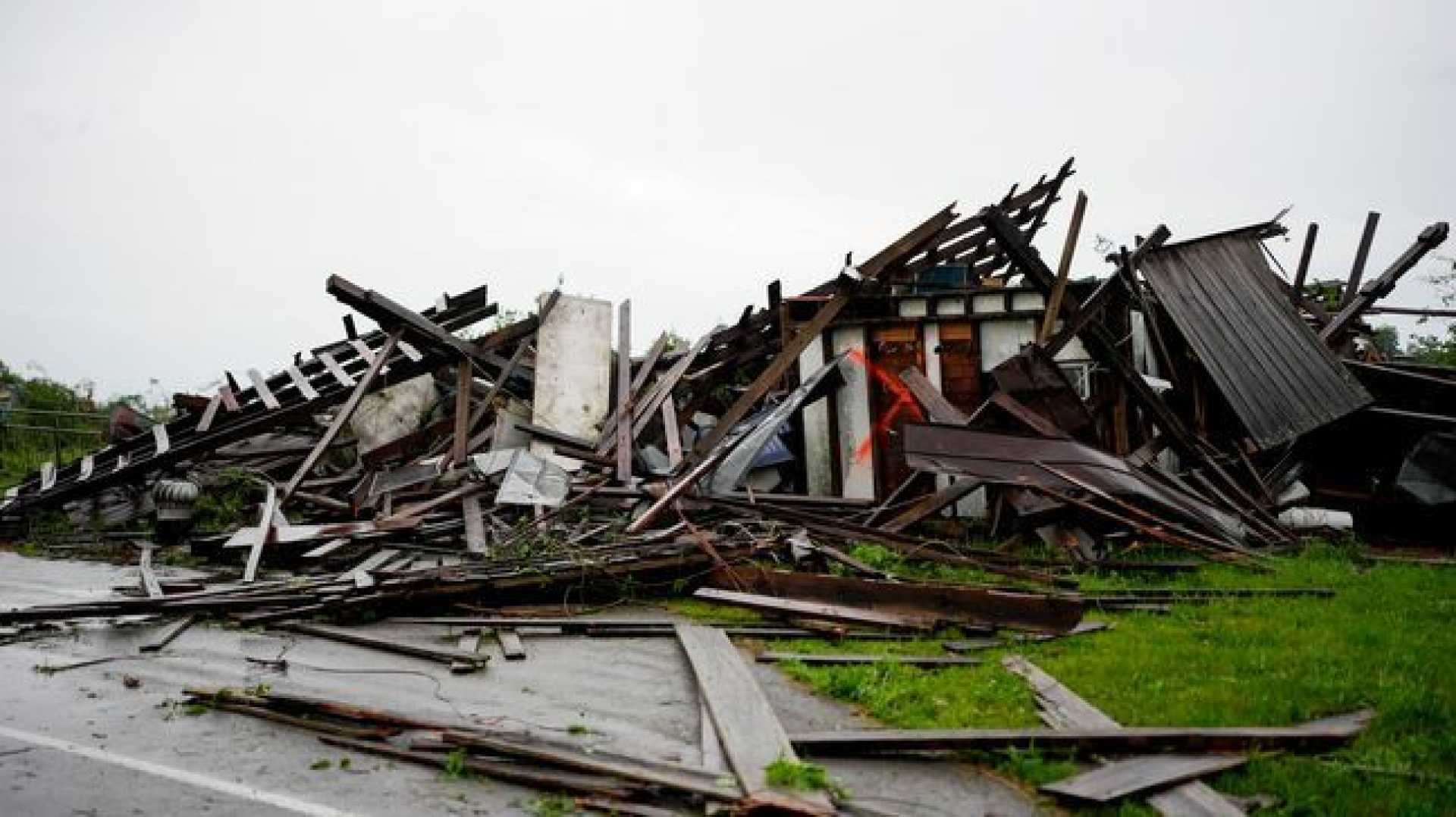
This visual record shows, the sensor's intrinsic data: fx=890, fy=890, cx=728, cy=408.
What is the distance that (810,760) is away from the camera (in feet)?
12.8

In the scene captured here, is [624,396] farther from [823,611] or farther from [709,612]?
[823,611]

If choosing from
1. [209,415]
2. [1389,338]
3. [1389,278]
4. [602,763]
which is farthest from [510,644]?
[1389,338]

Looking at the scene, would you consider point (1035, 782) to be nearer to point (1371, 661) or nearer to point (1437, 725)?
point (1437, 725)

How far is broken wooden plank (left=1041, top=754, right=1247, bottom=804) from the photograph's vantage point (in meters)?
3.41

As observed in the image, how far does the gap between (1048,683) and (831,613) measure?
186 centimetres

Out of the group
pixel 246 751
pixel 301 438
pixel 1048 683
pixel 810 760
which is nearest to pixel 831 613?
pixel 1048 683

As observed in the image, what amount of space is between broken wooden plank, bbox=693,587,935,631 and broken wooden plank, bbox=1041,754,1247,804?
7.77ft

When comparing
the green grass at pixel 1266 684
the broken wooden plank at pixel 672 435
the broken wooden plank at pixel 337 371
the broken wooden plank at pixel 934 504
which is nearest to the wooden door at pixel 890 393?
the broken wooden plank at pixel 934 504

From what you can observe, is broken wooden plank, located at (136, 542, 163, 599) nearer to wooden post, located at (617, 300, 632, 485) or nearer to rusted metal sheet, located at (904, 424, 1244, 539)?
wooden post, located at (617, 300, 632, 485)

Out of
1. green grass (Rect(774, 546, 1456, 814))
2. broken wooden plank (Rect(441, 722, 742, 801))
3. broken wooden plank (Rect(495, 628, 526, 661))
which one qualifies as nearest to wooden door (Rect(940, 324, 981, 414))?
green grass (Rect(774, 546, 1456, 814))

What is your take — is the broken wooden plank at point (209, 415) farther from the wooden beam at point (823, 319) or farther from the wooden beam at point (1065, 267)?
the wooden beam at point (1065, 267)

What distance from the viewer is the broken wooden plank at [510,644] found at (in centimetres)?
583

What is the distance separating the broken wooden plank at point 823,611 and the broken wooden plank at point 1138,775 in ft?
7.77

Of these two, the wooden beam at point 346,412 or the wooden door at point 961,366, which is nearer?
the wooden beam at point 346,412
